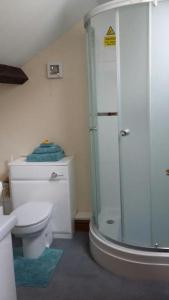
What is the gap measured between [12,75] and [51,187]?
110cm

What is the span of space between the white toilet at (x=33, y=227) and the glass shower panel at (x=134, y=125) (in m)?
0.70

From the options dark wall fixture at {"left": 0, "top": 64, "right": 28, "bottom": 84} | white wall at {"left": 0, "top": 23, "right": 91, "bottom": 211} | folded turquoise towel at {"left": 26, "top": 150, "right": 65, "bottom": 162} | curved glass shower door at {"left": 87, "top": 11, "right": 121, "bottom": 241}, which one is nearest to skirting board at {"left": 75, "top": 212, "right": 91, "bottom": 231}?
white wall at {"left": 0, "top": 23, "right": 91, "bottom": 211}

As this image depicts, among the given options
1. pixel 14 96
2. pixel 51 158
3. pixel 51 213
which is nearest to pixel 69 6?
pixel 14 96

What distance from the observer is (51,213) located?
2.75 metres

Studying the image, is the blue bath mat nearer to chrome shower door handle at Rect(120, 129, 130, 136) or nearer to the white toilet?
the white toilet

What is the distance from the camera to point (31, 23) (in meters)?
2.32

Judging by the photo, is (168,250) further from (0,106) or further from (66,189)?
(0,106)

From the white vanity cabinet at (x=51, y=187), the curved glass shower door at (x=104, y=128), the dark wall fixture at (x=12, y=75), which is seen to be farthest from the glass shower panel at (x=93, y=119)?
the dark wall fixture at (x=12, y=75)

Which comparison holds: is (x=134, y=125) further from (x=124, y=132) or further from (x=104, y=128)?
(x=104, y=128)

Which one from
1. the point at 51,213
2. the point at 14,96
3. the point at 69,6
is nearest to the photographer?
the point at 69,6

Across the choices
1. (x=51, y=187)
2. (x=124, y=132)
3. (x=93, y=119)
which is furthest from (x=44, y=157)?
(x=124, y=132)

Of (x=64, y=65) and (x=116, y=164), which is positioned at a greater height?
(x=64, y=65)

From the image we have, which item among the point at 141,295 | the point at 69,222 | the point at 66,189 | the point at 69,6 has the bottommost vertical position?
the point at 141,295

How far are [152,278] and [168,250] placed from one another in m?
0.24
